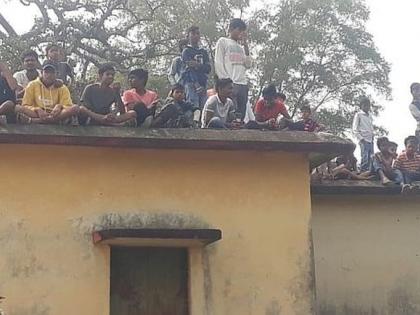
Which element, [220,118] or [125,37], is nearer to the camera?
[220,118]

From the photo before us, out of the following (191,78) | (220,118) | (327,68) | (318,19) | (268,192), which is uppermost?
(318,19)

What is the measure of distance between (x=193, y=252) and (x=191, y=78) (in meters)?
3.03

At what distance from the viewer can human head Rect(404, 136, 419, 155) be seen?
39.0 ft

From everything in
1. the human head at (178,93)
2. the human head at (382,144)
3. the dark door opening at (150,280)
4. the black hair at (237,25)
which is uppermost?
the black hair at (237,25)

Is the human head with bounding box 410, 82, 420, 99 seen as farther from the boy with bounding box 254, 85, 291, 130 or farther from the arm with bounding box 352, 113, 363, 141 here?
the boy with bounding box 254, 85, 291, 130

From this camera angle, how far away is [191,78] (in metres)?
11.3

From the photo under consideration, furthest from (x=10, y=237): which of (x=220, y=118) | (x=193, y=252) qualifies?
(x=220, y=118)

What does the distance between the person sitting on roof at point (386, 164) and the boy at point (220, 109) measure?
258 cm

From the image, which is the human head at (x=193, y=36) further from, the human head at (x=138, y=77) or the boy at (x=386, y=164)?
the boy at (x=386, y=164)

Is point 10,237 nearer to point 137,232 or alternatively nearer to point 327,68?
point 137,232

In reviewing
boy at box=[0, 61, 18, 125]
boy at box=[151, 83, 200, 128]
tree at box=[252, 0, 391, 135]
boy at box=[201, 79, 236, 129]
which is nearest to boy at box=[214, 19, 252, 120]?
boy at box=[201, 79, 236, 129]

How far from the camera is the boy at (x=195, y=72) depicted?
11.3 metres

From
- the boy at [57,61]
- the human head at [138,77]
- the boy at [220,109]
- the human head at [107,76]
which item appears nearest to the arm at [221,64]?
A: the boy at [220,109]

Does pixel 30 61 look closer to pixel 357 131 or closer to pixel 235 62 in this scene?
pixel 235 62
